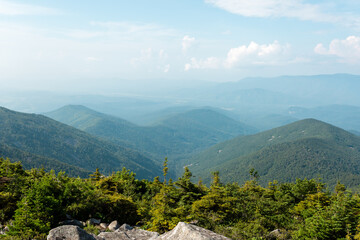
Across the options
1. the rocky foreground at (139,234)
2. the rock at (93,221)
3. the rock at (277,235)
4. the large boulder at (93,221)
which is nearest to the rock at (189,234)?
the rocky foreground at (139,234)

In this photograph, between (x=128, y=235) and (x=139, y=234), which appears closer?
(x=128, y=235)

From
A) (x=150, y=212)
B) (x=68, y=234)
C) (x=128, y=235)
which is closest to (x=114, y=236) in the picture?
(x=128, y=235)

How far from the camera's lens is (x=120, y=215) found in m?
23.5

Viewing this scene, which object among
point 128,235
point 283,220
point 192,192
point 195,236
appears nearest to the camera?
point 195,236

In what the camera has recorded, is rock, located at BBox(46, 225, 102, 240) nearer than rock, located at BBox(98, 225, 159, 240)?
Yes

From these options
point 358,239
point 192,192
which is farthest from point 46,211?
point 358,239

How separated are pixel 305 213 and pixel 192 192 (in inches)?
590

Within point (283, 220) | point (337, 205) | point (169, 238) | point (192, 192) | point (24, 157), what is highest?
point (169, 238)

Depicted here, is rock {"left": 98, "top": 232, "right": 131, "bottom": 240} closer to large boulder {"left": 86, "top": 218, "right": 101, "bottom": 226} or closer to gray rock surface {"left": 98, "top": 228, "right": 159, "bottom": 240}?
gray rock surface {"left": 98, "top": 228, "right": 159, "bottom": 240}

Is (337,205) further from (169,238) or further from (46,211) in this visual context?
(46,211)

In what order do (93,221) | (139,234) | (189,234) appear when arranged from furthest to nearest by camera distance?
(93,221) → (139,234) → (189,234)

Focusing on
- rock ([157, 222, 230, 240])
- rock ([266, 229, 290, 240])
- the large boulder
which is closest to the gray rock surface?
rock ([157, 222, 230, 240])

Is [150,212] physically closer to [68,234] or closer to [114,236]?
[114,236]

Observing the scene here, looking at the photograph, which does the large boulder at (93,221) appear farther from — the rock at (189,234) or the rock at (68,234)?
the rock at (189,234)
